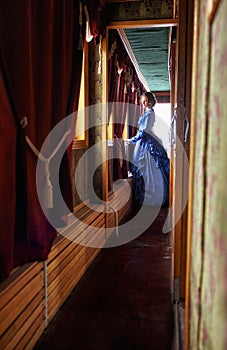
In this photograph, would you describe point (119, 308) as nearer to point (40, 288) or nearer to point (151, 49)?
point (40, 288)

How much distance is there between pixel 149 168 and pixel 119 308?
9.50ft

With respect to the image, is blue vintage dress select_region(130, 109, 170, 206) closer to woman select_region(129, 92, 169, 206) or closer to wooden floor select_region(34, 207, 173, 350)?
woman select_region(129, 92, 169, 206)

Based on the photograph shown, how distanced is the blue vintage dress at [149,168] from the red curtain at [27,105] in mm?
2898

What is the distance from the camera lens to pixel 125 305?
204cm

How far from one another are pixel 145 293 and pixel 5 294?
43.8 inches

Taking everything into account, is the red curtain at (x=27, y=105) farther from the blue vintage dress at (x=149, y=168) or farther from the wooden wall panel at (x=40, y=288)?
the blue vintage dress at (x=149, y=168)

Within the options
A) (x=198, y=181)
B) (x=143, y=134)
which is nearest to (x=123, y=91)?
(x=143, y=134)

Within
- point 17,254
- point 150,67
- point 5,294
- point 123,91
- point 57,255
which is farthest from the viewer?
point 150,67

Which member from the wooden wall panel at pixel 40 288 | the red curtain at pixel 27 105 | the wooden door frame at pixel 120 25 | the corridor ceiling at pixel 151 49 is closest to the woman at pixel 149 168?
the corridor ceiling at pixel 151 49

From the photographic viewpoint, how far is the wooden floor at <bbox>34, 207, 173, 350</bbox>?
1.67 meters

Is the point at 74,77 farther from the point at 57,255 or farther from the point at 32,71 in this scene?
the point at 57,255

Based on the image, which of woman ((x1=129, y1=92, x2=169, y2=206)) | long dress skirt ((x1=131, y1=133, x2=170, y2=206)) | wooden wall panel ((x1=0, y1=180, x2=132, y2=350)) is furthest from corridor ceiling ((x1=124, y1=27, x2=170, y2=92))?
wooden wall panel ((x1=0, y1=180, x2=132, y2=350))

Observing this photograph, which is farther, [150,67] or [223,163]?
[150,67]

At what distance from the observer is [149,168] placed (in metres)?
4.72
